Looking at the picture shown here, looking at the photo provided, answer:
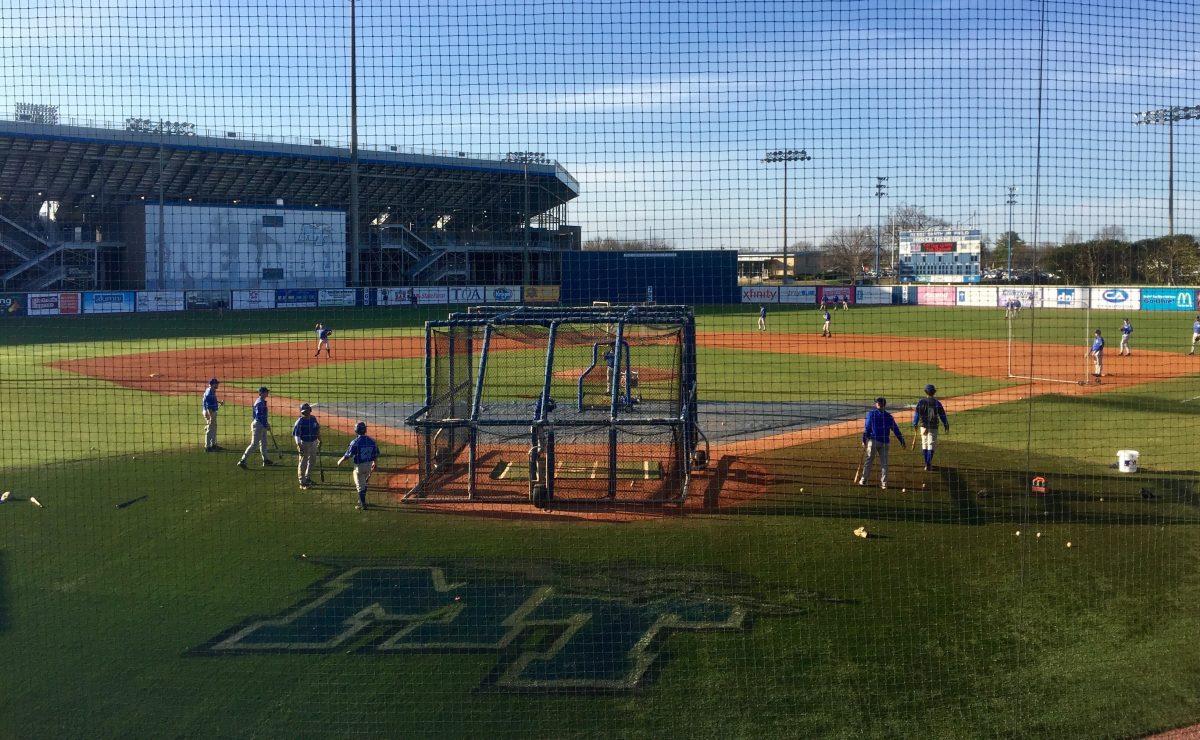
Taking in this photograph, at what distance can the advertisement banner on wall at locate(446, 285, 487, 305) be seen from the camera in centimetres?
4653

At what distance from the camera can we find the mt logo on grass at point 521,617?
7312 millimetres

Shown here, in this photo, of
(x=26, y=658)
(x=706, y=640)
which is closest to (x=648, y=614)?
(x=706, y=640)

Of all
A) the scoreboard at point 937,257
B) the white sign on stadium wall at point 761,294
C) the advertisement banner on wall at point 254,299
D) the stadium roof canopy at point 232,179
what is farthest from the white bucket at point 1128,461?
the white sign on stadium wall at point 761,294

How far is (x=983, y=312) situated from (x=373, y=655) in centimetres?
4568

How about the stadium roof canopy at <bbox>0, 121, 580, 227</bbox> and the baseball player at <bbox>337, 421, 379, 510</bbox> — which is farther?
the stadium roof canopy at <bbox>0, 121, 580, 227</bbox>

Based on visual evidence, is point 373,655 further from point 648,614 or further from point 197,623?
point 648,614

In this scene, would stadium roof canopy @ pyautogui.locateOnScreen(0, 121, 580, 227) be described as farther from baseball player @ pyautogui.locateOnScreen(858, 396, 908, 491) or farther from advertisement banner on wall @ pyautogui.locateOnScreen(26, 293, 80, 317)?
baseball player @ pyautogui.locateOnScreen(858, 396, 908, 491)

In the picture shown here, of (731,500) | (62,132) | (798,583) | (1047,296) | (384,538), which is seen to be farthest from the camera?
(1047,296)

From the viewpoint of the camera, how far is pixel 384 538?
1056 centimetres

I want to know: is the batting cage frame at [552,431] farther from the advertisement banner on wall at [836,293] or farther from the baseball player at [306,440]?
the advertisement banner on wall at [836,293]

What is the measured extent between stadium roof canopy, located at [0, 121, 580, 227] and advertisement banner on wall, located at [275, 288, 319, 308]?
48.0 ft

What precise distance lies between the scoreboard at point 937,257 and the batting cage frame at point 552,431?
15.0 ft

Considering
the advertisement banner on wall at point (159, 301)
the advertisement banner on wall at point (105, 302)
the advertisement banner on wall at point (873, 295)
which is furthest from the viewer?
the advertisement banner on wall at point (873, 295)

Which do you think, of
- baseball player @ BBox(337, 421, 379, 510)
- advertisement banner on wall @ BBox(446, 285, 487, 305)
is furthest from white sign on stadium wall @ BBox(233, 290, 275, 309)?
baseball player @ BBox(337, 421, 379, 510)
